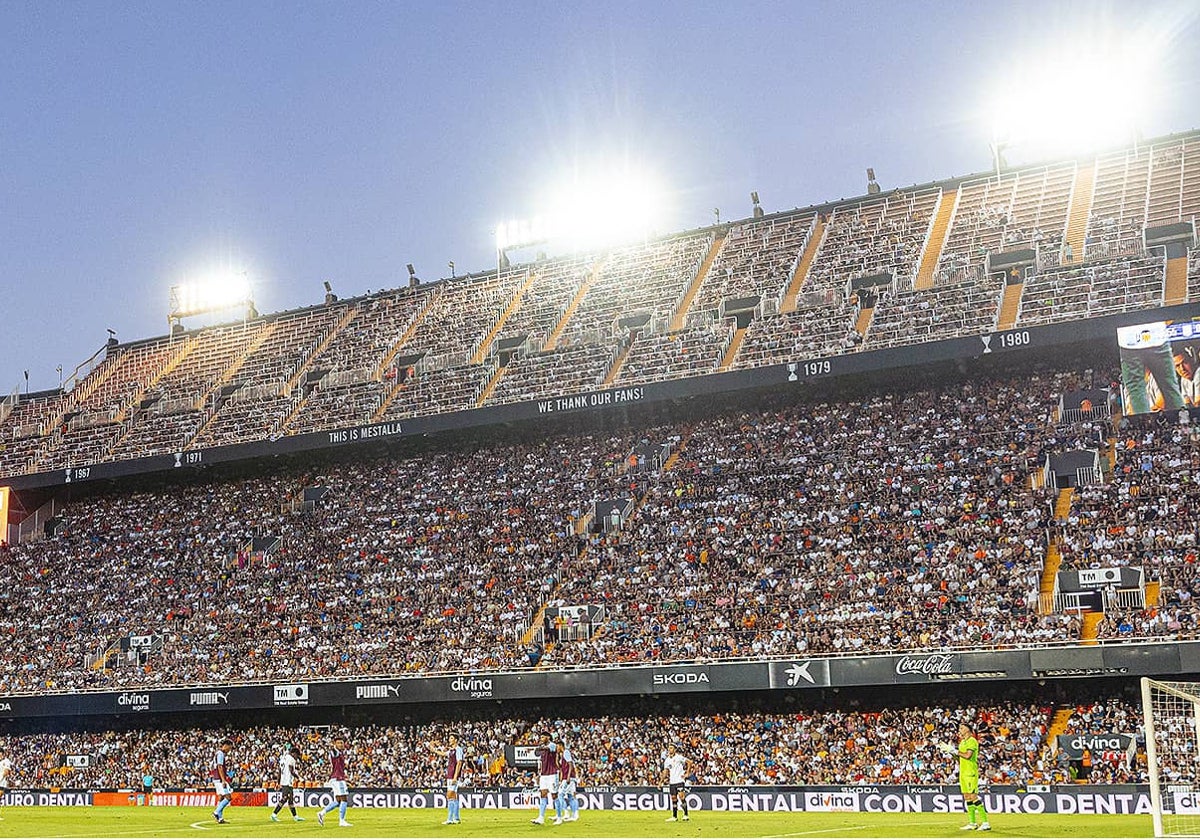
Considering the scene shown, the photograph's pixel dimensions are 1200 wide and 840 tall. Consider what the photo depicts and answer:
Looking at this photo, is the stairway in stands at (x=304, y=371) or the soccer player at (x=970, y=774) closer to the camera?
the soccer player at (x=970, y=774)

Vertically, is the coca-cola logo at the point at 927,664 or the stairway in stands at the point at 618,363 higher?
the stairway in stands at the point at 618,363

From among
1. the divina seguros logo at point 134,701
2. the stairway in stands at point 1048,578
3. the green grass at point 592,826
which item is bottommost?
the green grass at point 592,826

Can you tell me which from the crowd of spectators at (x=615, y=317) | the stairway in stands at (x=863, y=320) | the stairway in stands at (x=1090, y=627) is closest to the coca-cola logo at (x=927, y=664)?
the stairway in stands at (x=1090, y=627)

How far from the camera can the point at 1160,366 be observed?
1682 inches

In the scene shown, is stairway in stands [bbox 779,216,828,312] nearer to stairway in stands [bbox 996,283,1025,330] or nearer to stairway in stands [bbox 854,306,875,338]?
stairway in stands [bbox 854,306,875,338]

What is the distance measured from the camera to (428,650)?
152 ft

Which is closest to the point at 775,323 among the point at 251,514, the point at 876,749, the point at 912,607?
the point at 912,607

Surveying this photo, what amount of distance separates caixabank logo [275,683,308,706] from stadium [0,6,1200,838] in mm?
151

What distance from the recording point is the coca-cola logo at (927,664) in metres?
37.3

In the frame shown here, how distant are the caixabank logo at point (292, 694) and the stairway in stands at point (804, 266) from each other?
2578cm

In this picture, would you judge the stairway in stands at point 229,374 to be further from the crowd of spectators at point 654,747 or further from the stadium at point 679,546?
the crowd of spectators at point 654,747

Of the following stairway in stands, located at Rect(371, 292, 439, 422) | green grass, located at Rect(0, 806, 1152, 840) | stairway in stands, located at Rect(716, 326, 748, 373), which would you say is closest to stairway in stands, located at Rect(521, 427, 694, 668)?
stairway in stands, located at Rect(716, 326, 748, 373)

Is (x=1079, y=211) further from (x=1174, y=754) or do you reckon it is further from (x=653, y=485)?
(x=1174, y=754)

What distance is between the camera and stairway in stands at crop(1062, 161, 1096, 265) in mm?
51812
